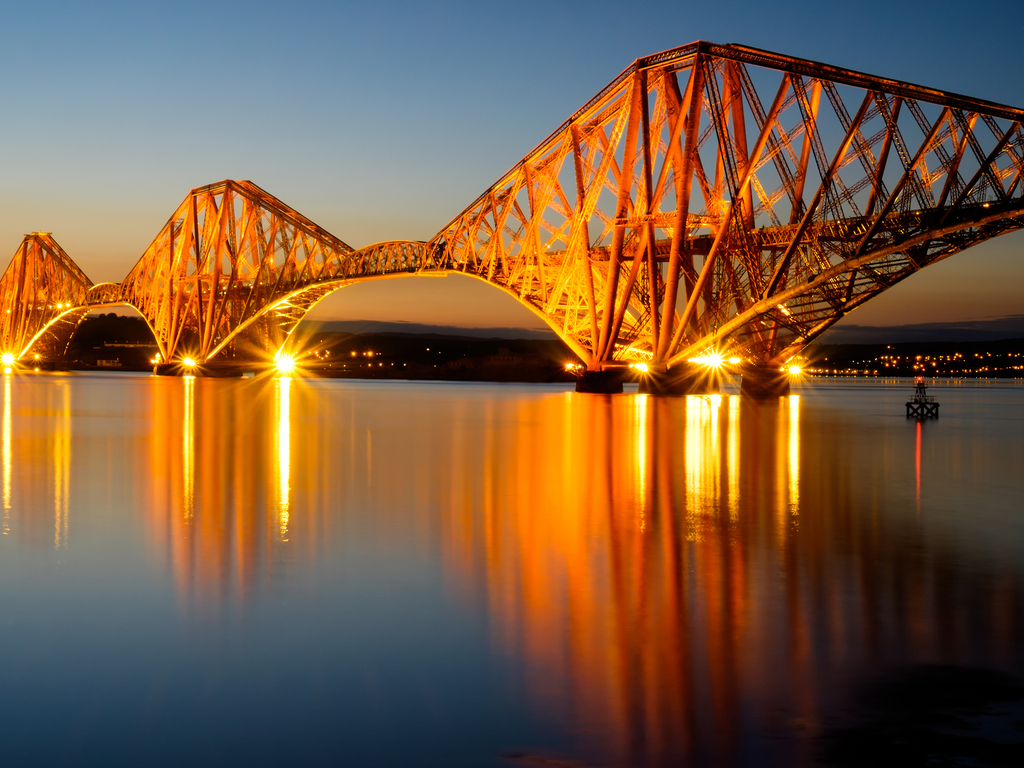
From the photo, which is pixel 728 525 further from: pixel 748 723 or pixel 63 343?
pixel 63 343

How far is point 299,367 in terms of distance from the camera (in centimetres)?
18188

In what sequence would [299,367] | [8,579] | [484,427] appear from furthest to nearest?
[299,367]
[484,427]
[8,579]

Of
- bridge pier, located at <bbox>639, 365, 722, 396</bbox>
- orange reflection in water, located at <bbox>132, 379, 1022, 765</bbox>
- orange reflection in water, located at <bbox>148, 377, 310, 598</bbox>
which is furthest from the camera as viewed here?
bridge pier, located at <bbox>639, 365, 722, 396</bbox>

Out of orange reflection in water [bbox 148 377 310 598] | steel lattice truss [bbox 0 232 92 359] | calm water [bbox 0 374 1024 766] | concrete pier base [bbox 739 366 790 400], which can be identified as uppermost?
steel lattice truss [bbox 0 232 92 359]

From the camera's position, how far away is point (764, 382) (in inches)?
2224

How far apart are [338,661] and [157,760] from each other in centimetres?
165

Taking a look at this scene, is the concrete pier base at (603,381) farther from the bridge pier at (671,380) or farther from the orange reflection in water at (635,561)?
the orange reflection in water at (635,561)

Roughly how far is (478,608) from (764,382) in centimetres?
5063

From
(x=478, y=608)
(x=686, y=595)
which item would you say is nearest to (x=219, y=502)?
(x=478, y=608)

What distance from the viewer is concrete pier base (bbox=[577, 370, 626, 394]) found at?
55.6 meters

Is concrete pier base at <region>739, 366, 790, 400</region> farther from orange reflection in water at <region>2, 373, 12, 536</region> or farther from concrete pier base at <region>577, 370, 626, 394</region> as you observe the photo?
orange reflection in water at <region>2, 373, 12, 536</region>

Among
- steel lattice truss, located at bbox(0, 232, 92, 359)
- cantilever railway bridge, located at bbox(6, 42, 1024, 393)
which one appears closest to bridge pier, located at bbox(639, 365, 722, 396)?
cantilever railway bridge, located at bbox(6, 42, 1024, 393)

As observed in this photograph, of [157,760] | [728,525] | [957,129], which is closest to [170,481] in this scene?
[728,525]

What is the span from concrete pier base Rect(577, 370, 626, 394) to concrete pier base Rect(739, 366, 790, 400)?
279 inches
